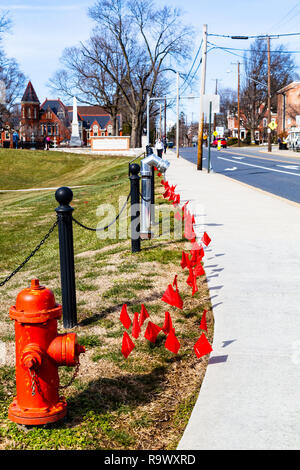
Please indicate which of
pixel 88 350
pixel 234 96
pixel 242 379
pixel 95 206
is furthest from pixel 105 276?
pixel 234 96

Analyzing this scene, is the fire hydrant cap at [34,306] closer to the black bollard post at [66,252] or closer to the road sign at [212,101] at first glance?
the black bollard post at [66,252]

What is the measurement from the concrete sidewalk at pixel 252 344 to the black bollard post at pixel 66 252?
1297 millimetres

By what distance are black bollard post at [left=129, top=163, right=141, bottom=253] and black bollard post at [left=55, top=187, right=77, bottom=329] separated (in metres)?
2.60

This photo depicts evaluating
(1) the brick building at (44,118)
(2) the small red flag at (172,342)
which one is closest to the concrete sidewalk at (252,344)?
(2) the small red flag at (172,342)

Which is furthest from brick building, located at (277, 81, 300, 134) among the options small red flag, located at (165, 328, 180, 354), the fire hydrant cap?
the fire hydrant cap

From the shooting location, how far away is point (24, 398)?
304 cm

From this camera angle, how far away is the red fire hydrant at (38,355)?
117 inches

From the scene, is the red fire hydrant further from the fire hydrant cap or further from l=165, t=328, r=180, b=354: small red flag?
l=165, t=328, r=180, b=354: small red flag

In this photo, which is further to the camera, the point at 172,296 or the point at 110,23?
the point at 110,23

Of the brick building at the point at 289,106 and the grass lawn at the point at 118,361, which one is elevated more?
the brick building at the point at 289,106

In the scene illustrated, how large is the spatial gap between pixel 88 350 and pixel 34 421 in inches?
46.0

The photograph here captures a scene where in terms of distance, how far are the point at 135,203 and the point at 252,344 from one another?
11.9ft
